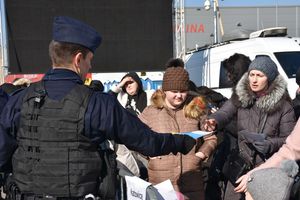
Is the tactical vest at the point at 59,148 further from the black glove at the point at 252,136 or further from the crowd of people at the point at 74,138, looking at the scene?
the black glove at the point at 252,136

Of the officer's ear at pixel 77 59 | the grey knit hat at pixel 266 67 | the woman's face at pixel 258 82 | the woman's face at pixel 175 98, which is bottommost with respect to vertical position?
the woman's face at pixel 175 98

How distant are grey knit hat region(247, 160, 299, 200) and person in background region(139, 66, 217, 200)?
130cm

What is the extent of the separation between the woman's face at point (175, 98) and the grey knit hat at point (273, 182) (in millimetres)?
1408

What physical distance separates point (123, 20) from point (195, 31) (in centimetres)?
1519

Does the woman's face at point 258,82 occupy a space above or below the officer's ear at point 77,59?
below

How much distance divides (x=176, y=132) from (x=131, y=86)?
247cm

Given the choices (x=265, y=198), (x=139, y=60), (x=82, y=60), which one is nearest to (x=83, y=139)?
(x=82, y=60)

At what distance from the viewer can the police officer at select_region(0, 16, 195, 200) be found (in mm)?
2238

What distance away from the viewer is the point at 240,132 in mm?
3367

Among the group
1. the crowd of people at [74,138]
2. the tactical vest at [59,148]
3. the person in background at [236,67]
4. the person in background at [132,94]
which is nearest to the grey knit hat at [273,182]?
the crowd of people at [74,138]

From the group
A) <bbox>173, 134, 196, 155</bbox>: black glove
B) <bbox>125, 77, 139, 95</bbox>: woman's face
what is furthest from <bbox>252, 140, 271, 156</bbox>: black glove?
<bbox>125, 77, 139, 95</bbox>: woman's face

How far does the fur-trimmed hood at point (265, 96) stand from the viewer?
10.7ft

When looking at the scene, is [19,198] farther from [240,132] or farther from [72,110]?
[240,132]

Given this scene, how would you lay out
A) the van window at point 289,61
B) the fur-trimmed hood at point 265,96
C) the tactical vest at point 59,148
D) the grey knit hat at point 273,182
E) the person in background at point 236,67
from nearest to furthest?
the grey knit hat at point 273,182 → the tactical vest at point 59,148 → the fur-trimmed hood at point 265,96 → the person in background at point 236,67 → the van window at point 289,61
